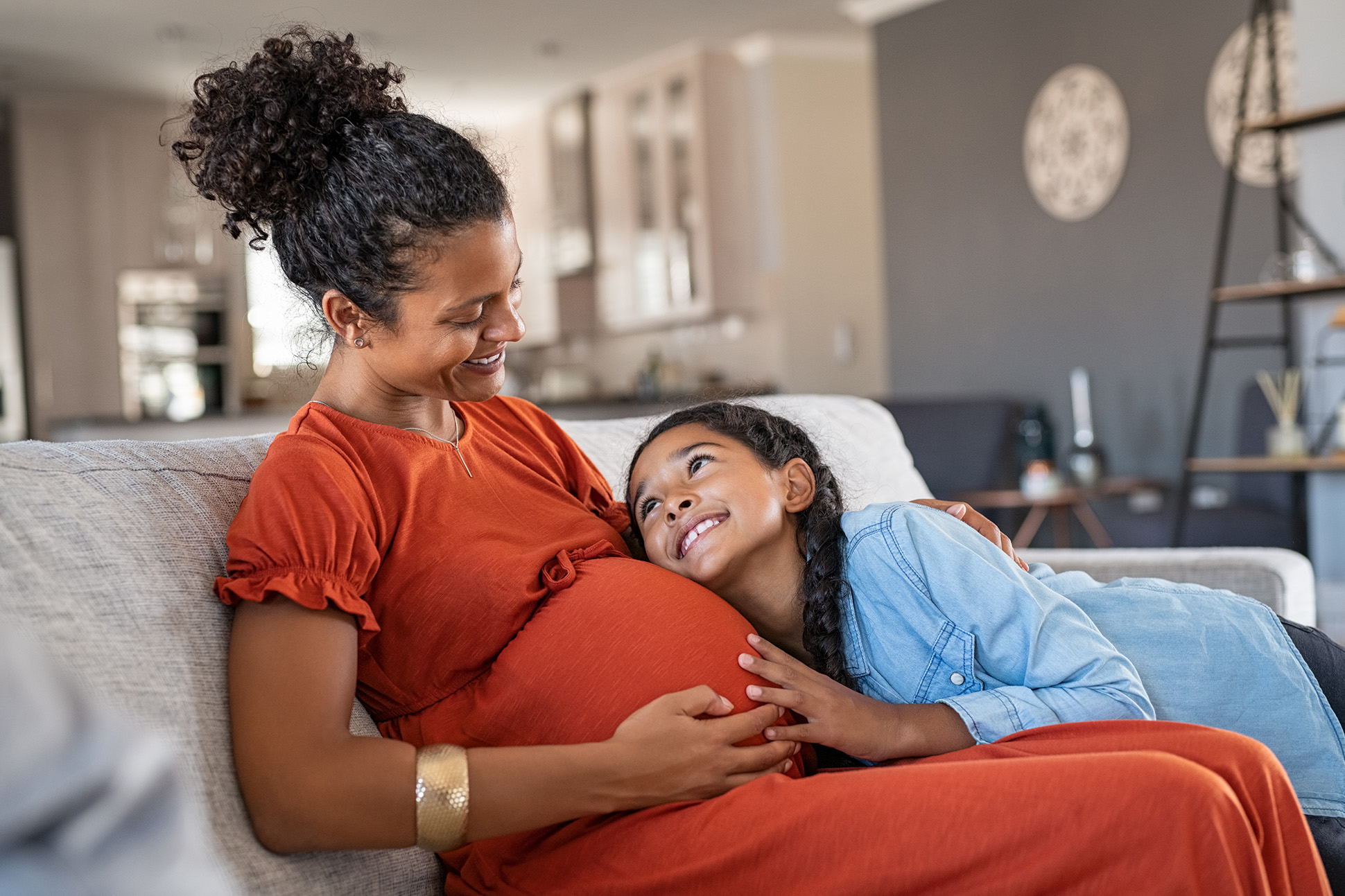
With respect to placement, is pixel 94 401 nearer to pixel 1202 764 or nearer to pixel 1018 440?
pixel 1018 440

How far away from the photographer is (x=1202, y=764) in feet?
3.17

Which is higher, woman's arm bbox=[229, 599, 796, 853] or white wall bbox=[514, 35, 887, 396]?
white wall bbox=[514, 35, 887, 396]

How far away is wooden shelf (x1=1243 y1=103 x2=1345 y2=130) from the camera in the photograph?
3631 mm

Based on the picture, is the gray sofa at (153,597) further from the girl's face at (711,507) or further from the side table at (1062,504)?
the side table at (1062,504)

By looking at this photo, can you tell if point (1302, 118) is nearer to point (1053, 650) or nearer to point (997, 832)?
point (1053, 650)

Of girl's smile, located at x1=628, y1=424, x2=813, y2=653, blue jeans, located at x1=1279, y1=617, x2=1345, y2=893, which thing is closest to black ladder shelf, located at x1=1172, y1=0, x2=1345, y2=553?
blue jeans, located at x1=1279, y1=617, x2=1345, y2=893

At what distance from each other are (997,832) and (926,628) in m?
0.34

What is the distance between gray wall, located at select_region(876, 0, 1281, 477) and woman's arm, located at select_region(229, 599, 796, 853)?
4190mm

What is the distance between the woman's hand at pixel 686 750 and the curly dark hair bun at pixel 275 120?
2.08 ft

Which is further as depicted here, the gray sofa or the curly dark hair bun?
the curly dark hair bun

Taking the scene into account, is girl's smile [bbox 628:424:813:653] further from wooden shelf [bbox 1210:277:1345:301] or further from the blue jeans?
wooden shelf [bbox 1210:277:1345:301]

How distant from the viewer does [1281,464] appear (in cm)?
377

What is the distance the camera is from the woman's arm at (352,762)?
938 millimetres

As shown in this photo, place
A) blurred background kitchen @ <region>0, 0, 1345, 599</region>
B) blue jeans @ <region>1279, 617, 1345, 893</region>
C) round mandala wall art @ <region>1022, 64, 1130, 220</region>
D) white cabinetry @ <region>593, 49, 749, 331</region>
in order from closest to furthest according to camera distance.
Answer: blue jeans @ <region>1279, 617, 1345, 893</region> → blurred background kitchen @ <region>0, 0, 1345, 599</region> → round mandala wall art @ <region>1022, 64, 1130, 220</region> → white cabinetry @ <region>593, 49, 749, 331</region>
